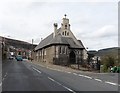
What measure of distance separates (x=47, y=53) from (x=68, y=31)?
9.74 metres

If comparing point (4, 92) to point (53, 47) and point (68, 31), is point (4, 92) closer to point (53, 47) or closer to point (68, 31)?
point (53, 47)

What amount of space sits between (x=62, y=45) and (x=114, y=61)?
3526 centimetres

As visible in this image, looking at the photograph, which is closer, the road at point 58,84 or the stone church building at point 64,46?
the road at point 58,84

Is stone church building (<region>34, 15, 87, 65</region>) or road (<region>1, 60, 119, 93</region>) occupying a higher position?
stone church building (<region>34, 15, 87, 65</region>)

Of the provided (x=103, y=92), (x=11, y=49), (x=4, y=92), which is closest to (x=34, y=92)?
(x=4, y=92)

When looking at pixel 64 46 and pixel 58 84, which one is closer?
pixel 58 84

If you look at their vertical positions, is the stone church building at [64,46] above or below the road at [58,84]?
above

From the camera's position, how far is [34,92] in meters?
14.9

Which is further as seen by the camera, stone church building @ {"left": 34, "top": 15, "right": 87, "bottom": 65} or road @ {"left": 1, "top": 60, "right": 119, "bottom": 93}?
stone church building @ {"left": 34, "top": 15, "right": 87, "bottom": 65}

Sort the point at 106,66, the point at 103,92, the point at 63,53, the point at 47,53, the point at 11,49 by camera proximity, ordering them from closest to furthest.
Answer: the point at 103,92
the point at 106,66
the point at 63,53
the point at 47,53
the point at 11,49

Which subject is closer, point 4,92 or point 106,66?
point 4,92

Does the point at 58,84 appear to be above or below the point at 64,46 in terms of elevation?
below

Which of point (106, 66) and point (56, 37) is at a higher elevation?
point (56, 37)

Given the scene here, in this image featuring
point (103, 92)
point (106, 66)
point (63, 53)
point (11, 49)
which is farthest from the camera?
point (11, 49)
